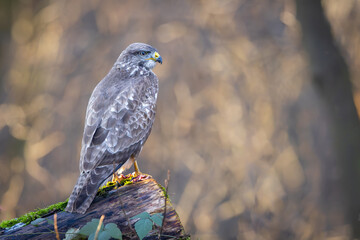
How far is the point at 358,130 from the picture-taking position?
823cm

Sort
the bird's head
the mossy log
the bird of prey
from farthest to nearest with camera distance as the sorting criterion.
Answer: the bird's head
the bird of prey
the mossy log

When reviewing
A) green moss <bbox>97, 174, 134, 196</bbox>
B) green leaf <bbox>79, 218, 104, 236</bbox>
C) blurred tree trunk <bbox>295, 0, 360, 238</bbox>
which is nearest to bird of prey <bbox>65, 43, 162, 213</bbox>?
green moss <bbox>97, 174, 134, 196</bbox>

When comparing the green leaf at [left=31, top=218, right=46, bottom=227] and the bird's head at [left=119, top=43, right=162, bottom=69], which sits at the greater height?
the bird's head at [left=119, top=43, right=162, bottom=69]

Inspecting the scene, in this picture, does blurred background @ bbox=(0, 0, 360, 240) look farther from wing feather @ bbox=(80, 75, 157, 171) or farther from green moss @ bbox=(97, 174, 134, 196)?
green moss @ bbox=(97, 174, 134, 196)

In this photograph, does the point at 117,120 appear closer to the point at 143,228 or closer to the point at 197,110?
the point at 143,228

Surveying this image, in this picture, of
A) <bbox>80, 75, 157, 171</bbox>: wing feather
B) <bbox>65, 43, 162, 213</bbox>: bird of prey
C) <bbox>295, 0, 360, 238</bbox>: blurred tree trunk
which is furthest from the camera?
<bbox>295, 0, 360, 238</bbox>: blurred tree trunk

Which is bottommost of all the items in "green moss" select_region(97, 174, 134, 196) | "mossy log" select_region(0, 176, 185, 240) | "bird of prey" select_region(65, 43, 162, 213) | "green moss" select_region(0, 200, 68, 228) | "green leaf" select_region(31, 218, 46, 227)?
"mossy log" select_region(0, 176, 185, 240)

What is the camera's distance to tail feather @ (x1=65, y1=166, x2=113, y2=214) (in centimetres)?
389

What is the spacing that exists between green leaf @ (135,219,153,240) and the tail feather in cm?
69

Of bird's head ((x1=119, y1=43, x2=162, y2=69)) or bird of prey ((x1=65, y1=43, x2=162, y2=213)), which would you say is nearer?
bird of prey ((x1=65, y1=43, x2=162, y2=213))

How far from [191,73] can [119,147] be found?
18.0 ft

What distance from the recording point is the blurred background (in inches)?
367

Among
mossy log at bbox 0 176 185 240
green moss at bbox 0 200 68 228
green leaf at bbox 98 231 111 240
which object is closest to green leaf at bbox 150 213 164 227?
mossy log at bbox 0 176 185 240

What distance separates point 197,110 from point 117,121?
5.24 metres
